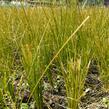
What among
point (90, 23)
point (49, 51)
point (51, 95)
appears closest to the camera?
point (51, 95)

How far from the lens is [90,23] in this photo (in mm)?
2598

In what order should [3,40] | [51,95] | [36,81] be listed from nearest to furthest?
1. [36,81]
2. [51,95]
3. [3,40]

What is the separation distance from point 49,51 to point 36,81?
0.62 m

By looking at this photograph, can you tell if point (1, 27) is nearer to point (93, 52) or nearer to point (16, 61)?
point (16, 61)

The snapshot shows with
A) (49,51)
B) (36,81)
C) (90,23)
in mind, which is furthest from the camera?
(90,23)

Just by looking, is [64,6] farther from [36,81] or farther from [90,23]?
[36,81]

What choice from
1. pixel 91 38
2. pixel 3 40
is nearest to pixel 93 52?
pixel 91 38

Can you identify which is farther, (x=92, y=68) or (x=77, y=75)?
(x=92, y=68)

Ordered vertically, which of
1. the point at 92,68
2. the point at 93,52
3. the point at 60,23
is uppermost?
the point at 60,23

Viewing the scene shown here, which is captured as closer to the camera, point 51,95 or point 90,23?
point 51,95

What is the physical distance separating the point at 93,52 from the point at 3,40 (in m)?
0.68

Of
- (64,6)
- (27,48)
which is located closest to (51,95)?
(27,48)

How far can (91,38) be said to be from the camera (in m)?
2.29

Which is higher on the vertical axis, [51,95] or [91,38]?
[91,38]
